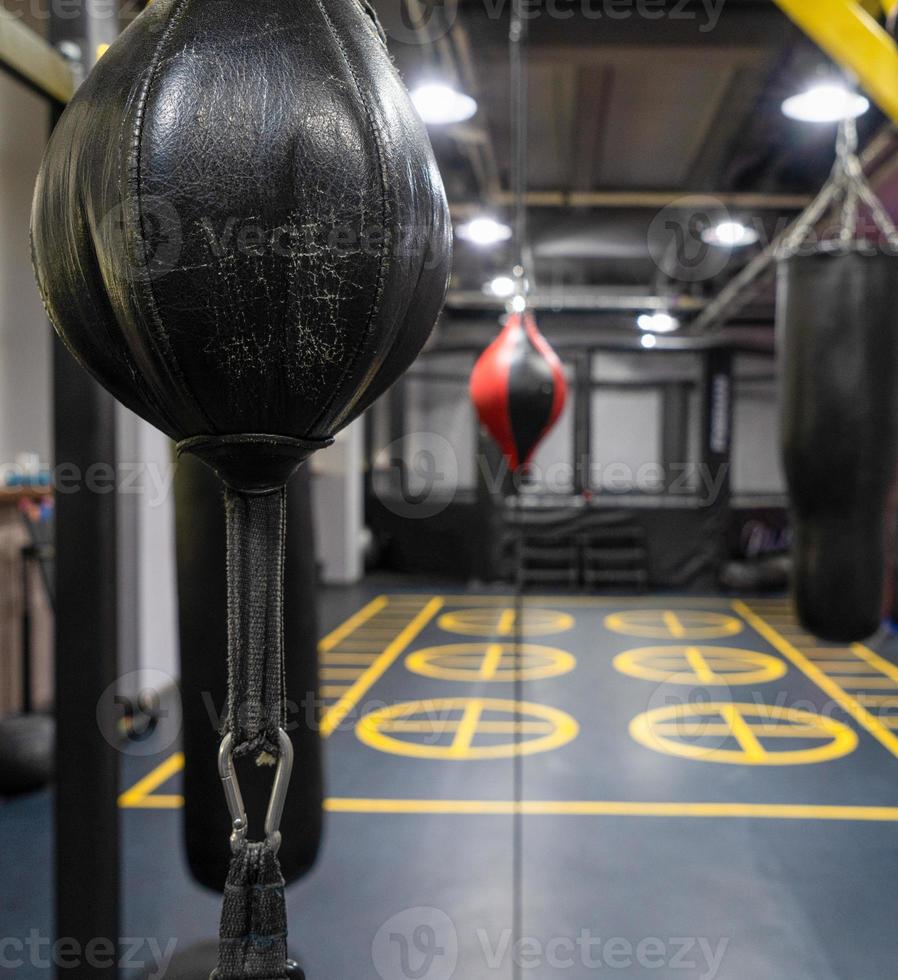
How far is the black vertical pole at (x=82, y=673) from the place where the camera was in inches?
65.2

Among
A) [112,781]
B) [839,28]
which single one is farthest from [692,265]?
[112,781]

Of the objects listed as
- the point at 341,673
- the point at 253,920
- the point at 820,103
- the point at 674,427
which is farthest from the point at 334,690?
the point at 674,427

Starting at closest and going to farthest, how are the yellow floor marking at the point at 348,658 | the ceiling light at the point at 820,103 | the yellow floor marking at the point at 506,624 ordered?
the ceiling light at the point at 820,103, the yellow floor marking at the point at 348,658, the yellow floor marking at the point at 506,624

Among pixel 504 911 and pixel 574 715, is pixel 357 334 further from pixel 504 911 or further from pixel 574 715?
pixel 574 715

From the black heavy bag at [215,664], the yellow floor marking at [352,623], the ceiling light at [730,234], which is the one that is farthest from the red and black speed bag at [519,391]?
the ceiling light at [730,234]

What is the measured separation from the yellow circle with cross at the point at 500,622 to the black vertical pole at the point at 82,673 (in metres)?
5.77

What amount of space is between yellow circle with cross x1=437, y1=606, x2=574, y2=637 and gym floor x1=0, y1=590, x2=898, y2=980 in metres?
1.03

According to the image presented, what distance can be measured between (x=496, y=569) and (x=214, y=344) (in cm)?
984

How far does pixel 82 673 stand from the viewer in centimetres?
166

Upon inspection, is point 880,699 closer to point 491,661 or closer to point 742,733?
point 742,733

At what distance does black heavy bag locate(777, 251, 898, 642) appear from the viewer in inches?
73.2

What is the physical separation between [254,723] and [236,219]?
0.25m

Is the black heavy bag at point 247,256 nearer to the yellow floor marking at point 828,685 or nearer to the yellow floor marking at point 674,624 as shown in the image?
the yellow floor marking at point 828,685

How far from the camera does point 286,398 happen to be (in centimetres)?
44
